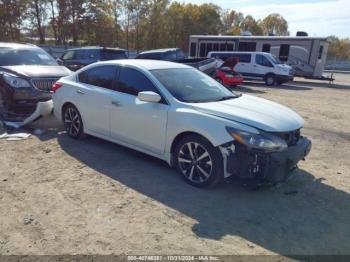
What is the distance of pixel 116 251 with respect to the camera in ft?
10.1

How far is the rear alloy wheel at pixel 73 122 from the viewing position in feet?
20.1

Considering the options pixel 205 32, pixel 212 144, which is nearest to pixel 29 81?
pixel 212 144

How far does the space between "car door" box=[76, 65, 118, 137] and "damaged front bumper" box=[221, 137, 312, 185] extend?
232cm

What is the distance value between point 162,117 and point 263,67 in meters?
16.6

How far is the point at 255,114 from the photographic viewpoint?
14.1ft

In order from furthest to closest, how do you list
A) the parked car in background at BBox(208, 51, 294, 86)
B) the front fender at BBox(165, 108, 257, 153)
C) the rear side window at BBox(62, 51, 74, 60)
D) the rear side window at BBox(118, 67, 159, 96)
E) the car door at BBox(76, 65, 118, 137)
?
the parked car in background at BBox(208, 51, 294, 86)
the rear side window at BBox(62, 51, 74, 60)
the car door at BBox(76, 65, 118, 137)
the rear side window at BBox(118, 67, 159, 96)
the front fender at BBox(165, 108, 257, 153)

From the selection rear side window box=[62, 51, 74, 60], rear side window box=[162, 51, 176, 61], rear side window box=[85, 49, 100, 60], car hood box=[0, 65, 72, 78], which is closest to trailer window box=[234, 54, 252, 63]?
rear side window box=[162, 51, 176, 61]

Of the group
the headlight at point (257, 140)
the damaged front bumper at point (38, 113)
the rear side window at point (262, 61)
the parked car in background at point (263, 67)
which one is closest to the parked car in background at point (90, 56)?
the parked car in background at point (263, 67)

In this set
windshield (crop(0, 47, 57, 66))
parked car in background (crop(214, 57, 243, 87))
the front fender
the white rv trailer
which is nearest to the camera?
the front fender

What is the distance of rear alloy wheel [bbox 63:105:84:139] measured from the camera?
6.12 metres

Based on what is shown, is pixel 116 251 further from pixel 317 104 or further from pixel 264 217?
pixel 317 104

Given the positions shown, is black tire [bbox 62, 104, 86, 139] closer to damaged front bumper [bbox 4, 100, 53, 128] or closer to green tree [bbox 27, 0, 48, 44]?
damaged front bumper [bbox 4, 100, 53, 128]

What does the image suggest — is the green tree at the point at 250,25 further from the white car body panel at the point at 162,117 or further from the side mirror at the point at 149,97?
the side mirror at the point at 149,97

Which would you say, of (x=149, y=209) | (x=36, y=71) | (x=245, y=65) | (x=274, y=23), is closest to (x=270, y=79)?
(x=245, y=65)
